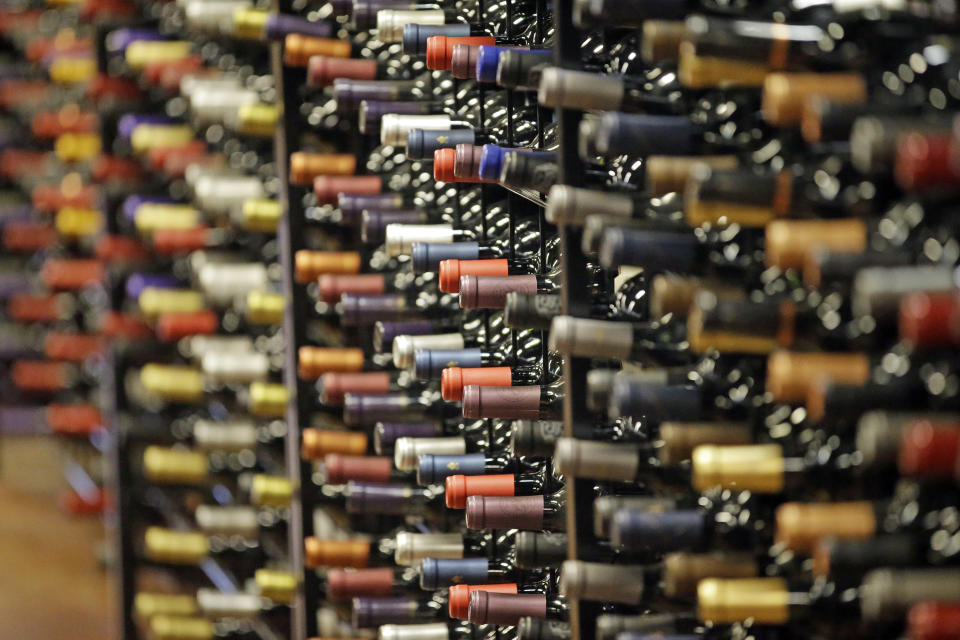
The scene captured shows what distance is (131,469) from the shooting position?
8.46ft

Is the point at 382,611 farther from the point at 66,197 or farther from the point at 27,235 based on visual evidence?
the point at 27,235

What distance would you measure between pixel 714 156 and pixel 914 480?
30 cm

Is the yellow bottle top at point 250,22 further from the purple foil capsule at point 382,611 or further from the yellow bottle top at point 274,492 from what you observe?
the purple foil capsule at point 382,611

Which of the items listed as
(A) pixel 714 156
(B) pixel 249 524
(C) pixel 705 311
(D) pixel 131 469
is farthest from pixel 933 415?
(D) pixel 131 469

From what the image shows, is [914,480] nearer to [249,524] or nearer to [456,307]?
[456,307]

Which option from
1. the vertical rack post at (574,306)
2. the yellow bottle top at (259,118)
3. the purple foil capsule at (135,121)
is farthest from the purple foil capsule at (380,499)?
the purple foil capsule at (135,121)

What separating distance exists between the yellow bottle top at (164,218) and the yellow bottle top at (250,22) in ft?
1.92

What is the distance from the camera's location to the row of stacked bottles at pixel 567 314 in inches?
35.3

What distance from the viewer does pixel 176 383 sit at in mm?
2389

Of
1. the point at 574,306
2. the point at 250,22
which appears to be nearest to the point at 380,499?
the point at 574,306

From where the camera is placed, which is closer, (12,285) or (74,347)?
(74,347)

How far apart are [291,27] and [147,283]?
0.86 m

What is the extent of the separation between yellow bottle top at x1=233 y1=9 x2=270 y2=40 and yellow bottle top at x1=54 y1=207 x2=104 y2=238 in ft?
4.16

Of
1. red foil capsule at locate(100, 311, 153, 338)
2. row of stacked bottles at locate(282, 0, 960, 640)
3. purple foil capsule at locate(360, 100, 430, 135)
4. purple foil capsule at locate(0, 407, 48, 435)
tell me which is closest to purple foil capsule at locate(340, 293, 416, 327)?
row of stacked bottles at locate(282, 0, 960, 640)
